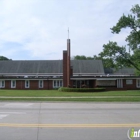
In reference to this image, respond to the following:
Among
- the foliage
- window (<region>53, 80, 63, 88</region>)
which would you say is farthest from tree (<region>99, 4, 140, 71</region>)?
window (<region>53, 80, 63, 88</region>)

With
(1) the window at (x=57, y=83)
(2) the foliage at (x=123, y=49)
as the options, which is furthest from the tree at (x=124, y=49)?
(1) the window at (x=57, y=83)

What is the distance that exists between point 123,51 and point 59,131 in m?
34.9

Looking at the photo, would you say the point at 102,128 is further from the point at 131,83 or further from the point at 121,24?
the point at 131,83

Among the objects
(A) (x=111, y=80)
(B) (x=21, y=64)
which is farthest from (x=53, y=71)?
(A) (x=111, y=80)

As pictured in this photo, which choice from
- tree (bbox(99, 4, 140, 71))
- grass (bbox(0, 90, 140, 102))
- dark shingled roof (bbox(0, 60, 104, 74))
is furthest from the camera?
dark shingled roof (bbox(0, 60, 104, 74))

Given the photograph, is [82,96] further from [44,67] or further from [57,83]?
[44,67]

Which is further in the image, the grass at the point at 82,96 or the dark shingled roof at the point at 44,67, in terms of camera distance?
the dark shingled roof at the point at 44,67

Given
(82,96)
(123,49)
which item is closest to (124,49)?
(123,49)

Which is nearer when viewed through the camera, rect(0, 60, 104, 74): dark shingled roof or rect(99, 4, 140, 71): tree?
rect(99, 4, 140, 71): tree

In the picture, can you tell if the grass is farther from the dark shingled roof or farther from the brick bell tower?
the dark shingled roof

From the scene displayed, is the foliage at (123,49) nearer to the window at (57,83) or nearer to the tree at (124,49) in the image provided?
the tree at (124,49)

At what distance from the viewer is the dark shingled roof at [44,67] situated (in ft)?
203

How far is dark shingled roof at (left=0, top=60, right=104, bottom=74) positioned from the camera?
6191 centimetres

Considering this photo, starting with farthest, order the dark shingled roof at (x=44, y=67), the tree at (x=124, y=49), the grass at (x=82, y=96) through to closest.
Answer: the dark shingled roof at (x=44, y=67)
the tree at (x=124, y=49)
the grass at (x=82, y=96)
